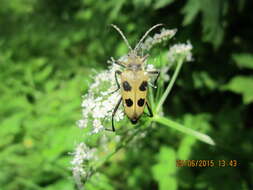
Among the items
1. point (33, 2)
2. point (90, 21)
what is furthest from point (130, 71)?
point (33, 2)

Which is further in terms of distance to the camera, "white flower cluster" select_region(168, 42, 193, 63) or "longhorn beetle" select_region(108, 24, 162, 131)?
"white flower cluster" select_region(168, 42, 193, 63)

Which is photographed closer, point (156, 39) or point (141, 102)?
point (141, 102)

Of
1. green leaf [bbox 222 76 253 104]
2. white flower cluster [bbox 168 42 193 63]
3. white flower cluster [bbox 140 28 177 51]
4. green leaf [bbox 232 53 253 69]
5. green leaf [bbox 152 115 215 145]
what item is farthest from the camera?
green leaf [bbox 232 53 253 69]

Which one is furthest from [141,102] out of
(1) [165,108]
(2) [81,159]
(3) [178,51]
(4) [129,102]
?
(1) [165,108]

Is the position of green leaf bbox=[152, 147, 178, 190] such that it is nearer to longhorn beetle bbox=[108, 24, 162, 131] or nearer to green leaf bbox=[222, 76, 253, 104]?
green leaf bbox=[222, 76, 253, 104]

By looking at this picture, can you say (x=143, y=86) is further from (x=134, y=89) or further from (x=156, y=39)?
(x=156, y=39)

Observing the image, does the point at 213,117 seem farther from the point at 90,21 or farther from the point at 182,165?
the point at 90,21

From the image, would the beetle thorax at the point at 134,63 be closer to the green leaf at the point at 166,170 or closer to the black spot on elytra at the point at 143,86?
the black spot on elytra at the point at 143,86

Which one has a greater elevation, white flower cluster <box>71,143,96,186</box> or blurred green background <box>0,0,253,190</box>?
blurred green background <box>0,0,253,190</box>

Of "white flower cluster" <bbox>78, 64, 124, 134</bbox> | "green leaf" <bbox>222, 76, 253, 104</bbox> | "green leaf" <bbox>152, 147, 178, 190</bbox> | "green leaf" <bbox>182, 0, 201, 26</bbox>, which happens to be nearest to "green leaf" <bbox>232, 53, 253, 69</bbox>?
"green leaf" <bbox>222, 76, 253, 104</bbox>
